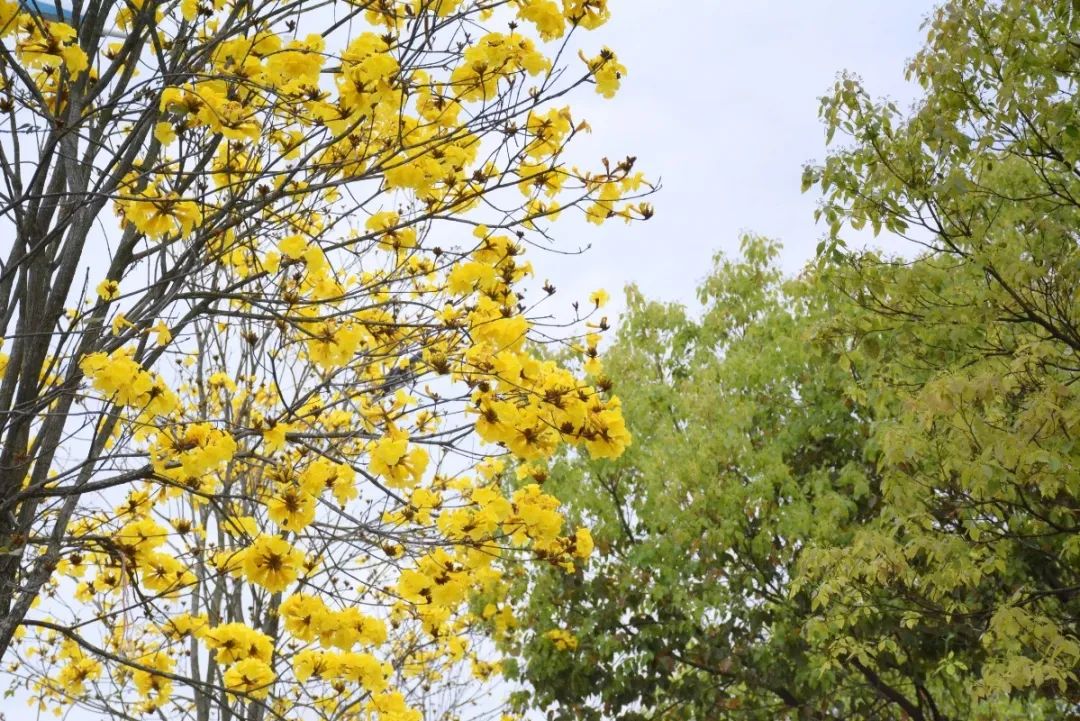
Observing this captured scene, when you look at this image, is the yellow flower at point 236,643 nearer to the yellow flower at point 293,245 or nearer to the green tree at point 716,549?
the yellow flower at point 293,245

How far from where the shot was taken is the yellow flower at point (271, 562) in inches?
120

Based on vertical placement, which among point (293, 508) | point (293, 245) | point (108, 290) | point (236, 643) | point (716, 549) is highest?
point (716, 549)

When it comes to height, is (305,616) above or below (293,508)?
below

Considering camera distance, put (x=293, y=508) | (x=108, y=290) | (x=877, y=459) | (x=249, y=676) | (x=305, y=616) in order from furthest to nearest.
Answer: (x=877, y=459) → (x=108, y=290) → (x=305, y=616) → (x=249, y=676) → (x=293, y=508)

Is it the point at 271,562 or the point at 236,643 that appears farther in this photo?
the point at 236,643

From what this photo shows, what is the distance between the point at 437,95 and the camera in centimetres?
352

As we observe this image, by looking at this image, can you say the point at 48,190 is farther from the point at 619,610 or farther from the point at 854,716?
the point at 854,716

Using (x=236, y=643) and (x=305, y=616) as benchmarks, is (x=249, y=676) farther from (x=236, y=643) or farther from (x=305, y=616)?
(x=305, y=616)

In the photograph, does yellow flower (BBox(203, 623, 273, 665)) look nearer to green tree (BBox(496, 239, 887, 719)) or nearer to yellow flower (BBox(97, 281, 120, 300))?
yellow flower (BBox(97, 281, 120, 300))

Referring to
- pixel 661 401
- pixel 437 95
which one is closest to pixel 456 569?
pixel 437 95

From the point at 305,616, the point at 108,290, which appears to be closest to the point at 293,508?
the point at 305,616

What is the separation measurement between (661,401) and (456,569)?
307 inches

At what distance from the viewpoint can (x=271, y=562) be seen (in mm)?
3092

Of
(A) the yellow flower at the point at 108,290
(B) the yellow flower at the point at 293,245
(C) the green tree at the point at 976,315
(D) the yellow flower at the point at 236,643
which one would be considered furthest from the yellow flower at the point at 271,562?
(C) the green tree at the point at 976,315
